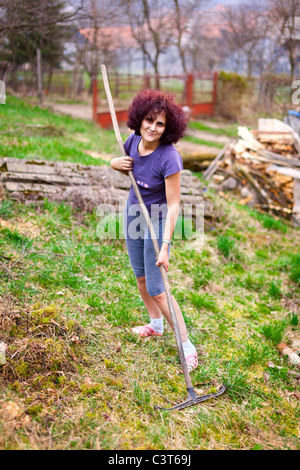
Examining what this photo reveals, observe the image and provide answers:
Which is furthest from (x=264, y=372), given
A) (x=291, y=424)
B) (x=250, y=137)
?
(x=250, y=137)

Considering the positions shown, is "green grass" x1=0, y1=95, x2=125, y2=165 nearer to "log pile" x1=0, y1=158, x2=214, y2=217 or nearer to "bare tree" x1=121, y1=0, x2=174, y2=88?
"log pile" x1=0, y1=158, x2=214, y2=217

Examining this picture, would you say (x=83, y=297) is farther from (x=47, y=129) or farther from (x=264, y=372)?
(x=47, y=129)

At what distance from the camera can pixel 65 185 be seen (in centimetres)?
564

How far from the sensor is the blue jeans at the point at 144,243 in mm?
2887

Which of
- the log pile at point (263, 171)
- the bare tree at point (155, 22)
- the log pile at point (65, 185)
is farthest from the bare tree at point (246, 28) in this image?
the log pile at point (65, 185)

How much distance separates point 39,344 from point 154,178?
4.41 feet

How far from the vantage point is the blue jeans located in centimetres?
289

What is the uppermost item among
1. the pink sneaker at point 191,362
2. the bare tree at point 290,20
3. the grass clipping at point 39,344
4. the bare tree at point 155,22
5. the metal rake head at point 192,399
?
the bare tree at point 155,22

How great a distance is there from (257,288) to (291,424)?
2141 millimetres

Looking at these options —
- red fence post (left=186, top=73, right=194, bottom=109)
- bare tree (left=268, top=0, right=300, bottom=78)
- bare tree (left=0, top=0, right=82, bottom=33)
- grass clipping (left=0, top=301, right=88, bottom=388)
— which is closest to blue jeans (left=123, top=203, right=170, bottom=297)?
grass clipping (left=0, top=301, right=88, bottom=388)

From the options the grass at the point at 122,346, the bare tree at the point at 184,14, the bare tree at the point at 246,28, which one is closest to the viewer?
the grass at the point at 122,346

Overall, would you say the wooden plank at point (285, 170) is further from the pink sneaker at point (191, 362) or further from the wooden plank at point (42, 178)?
the pink sneaker at point (191, 362)

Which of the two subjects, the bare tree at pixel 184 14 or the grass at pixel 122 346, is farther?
the bare tree at pixel 184 14

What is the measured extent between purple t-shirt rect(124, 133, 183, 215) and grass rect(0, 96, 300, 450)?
1.09 metres
